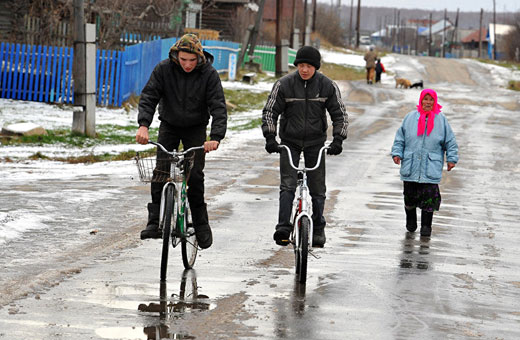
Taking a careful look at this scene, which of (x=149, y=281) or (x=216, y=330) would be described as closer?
(x=216, y=330)

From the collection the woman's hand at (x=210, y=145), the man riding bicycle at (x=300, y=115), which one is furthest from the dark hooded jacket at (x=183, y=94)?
the man riding bicycle at (x=300, y=115)

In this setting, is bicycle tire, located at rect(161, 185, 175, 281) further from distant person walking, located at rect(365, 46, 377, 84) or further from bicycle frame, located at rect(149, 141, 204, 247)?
distant person walking, located at rect(365, 46, 377, 84)

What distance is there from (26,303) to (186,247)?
5.28 feet

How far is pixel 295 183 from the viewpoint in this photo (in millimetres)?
8047

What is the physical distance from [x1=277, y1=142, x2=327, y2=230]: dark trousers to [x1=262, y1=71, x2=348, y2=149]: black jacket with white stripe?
11 cm

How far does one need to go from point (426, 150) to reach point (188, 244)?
325cm

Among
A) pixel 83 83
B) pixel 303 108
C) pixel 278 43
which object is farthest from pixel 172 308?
pixel 278 43

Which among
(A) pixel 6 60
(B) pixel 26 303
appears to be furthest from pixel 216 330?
(A) pixel 6 60

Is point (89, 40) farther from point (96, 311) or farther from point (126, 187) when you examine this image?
point (96, 311)

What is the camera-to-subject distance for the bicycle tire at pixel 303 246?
7.43 meters

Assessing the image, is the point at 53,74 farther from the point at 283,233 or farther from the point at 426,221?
the point at 283,233

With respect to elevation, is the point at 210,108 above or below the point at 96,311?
above

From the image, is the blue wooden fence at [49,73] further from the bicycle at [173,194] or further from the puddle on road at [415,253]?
the bicycle at [173,194]

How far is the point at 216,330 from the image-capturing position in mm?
5988
